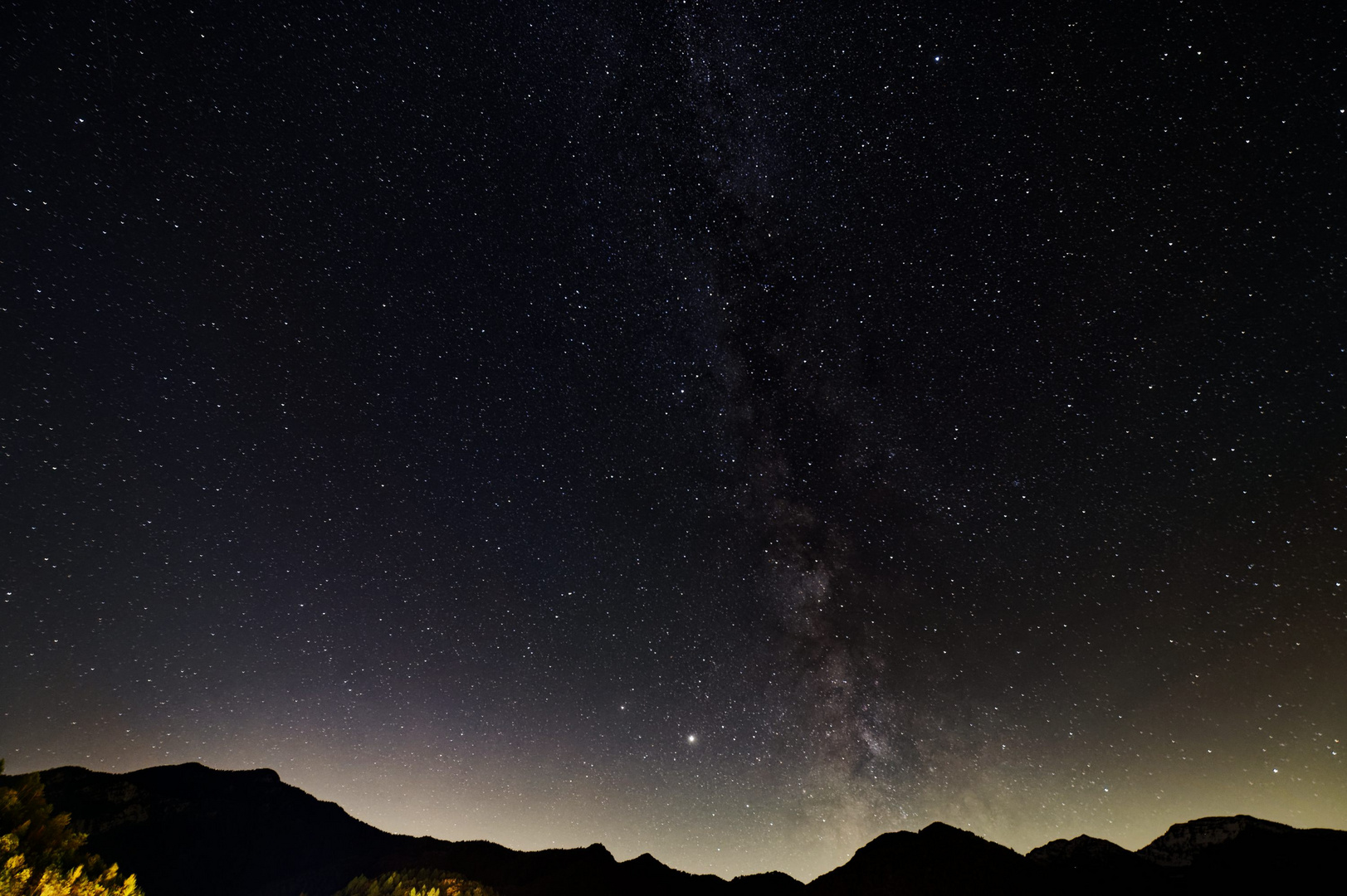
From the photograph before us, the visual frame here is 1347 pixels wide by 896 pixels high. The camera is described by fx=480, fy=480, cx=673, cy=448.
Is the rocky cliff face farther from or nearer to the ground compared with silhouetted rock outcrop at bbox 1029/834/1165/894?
farther from the ground

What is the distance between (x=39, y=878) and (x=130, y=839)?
37400 mm

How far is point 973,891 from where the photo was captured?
973 inches

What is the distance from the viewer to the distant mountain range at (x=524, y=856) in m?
23.9

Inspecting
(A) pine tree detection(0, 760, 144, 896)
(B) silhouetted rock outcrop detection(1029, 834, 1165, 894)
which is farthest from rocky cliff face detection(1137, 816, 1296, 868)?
(A) pine tree detection(0, 760, 144, 896)

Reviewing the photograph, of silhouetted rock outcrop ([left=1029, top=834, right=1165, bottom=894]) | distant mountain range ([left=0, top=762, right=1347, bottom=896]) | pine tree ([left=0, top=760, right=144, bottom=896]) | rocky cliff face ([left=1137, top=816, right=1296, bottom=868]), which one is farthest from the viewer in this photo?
rocky cliff face ([left=1137, top=816, right=1296, bottom=868])

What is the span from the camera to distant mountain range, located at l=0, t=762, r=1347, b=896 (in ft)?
78.4

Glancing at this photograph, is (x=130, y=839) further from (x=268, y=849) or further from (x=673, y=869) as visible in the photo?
(x=673, y=869)

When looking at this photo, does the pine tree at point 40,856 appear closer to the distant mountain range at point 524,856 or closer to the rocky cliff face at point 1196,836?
the distant mountain range at point 524,856

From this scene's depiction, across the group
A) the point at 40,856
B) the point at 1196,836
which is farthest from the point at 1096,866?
the point at 40,856

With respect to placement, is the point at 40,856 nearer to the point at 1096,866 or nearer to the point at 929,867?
the point at 929,867

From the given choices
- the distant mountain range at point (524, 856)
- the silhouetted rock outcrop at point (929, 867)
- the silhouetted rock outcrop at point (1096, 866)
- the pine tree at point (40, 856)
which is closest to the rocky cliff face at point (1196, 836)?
the distant mountain range at point (524, 856)

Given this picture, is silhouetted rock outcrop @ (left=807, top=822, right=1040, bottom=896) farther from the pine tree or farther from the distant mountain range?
the pine tree

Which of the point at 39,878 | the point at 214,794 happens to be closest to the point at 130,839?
the point at 214,794

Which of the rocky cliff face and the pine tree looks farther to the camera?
the rocky cliff face
